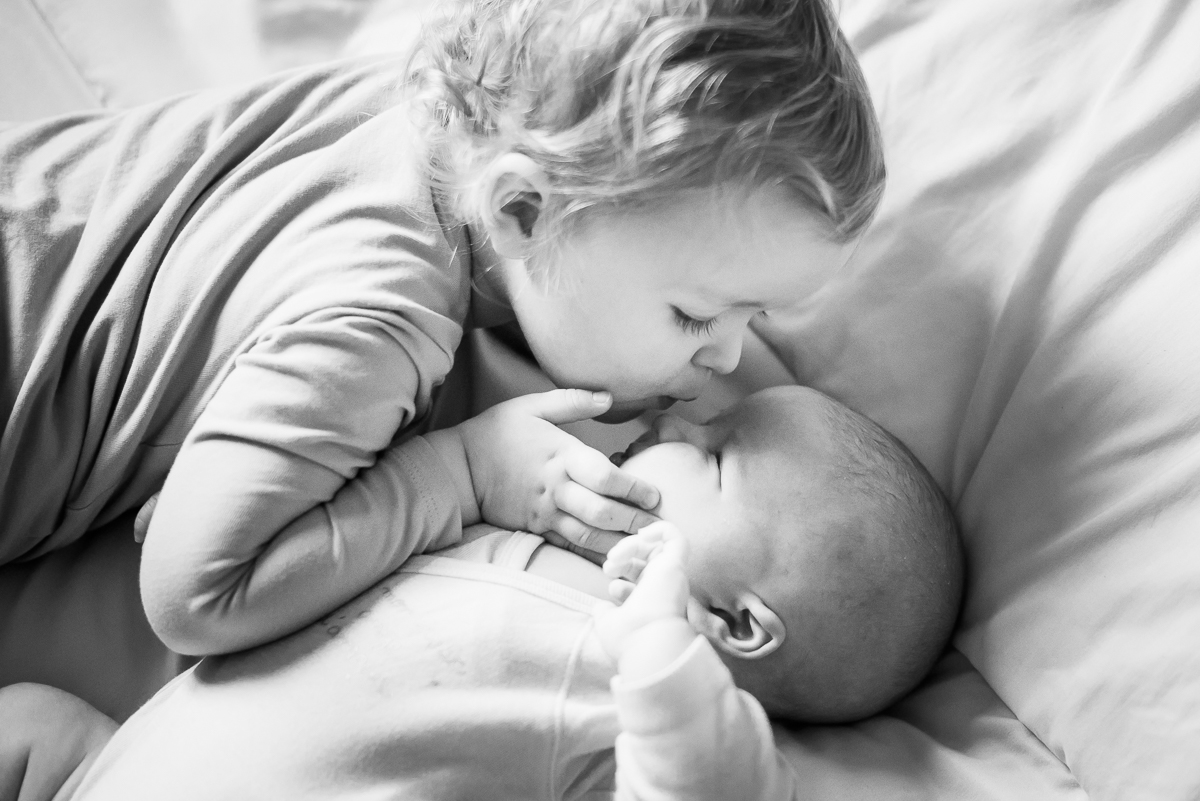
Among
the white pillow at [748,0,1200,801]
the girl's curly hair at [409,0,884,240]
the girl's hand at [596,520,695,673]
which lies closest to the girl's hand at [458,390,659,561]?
the girl's hand at [596,520,695,673]

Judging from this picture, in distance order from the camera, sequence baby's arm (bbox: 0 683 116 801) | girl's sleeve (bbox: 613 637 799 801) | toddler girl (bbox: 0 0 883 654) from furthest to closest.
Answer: baby's arm (bbox: 0 683 116 801) < toddler girl (bbox: 0 0 883 654) < girl's sleeve (bbox: 613 637 799 801)

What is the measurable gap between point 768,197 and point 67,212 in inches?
A: 30.5

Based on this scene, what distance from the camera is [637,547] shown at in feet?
2.94

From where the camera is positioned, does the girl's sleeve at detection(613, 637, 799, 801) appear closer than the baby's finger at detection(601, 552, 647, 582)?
Yes

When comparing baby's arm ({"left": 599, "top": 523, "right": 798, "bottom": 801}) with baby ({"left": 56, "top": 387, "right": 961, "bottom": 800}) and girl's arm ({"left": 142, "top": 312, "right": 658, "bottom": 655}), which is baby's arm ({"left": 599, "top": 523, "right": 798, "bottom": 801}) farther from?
girl's arm ({"left": 142, "top": 312, "right": 658, "bottom": 655})

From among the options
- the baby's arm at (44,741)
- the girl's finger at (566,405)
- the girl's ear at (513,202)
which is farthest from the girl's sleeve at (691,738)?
the baby's arm at (44,741)

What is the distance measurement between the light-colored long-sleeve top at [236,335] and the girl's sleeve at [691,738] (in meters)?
0.31

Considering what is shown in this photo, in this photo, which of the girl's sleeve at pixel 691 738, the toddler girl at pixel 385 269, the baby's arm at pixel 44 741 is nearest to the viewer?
the girl's sleeve at pixel 691 738

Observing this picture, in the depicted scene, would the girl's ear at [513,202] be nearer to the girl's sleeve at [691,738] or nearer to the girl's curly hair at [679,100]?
the girl's curly hair at [679,100]

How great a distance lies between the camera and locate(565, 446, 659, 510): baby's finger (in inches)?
39.4

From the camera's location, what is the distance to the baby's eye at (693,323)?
1.00 m

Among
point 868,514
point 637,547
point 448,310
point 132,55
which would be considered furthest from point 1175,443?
point 132,55

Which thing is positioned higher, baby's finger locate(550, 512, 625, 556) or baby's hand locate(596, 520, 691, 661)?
baby's hand locate(596, 520, 691, 661)

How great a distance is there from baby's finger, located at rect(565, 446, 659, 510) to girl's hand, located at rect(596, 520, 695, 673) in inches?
4.1
